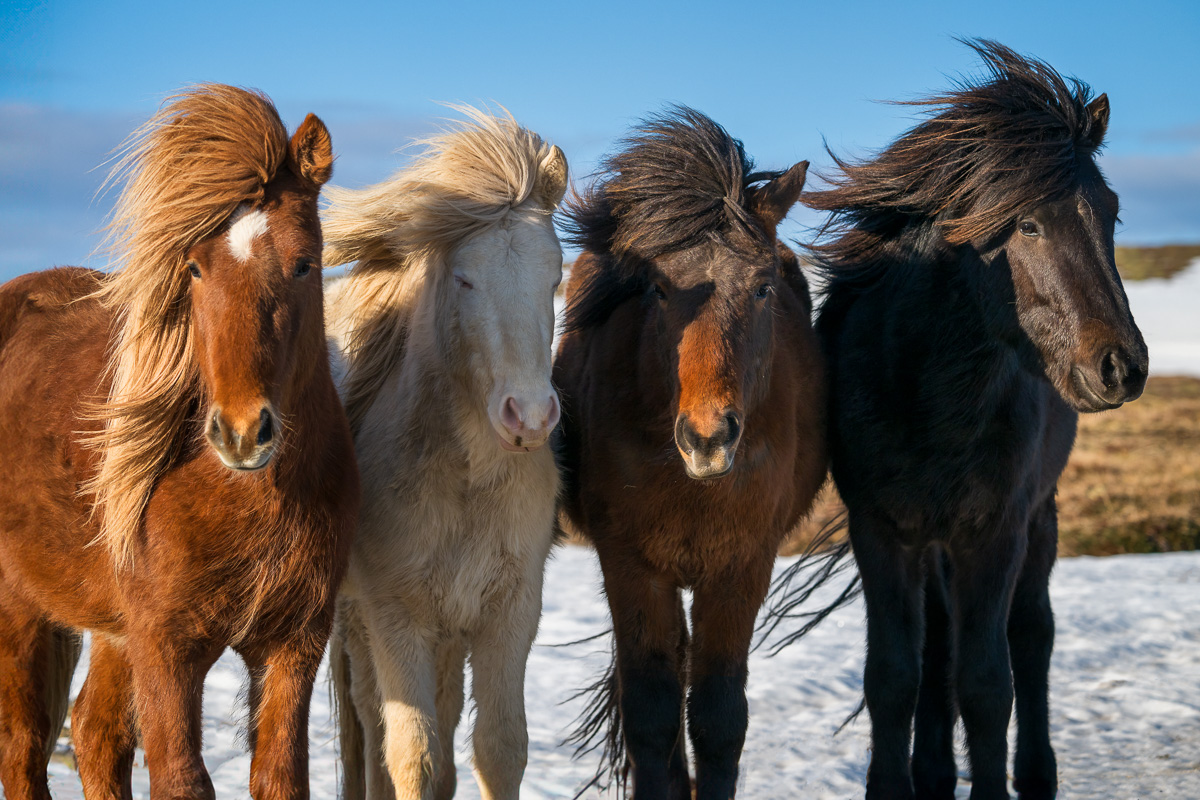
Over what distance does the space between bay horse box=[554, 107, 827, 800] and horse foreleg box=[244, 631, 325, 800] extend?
118 cm

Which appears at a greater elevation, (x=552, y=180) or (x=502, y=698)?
(x=552, y=180)

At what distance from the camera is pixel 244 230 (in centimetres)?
292

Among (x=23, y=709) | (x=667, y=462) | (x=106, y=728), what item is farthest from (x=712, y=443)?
(x=23, y=709)

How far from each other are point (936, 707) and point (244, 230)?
3.66 metres

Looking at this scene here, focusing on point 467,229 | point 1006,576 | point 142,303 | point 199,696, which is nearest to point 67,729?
point 199,696

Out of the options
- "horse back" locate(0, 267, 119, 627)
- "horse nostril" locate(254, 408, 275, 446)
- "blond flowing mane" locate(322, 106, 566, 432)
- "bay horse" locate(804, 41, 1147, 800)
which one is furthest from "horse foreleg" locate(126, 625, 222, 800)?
"bay horse" locate(804, 41, 1147, 800)

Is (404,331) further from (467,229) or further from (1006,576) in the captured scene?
(1006,576)

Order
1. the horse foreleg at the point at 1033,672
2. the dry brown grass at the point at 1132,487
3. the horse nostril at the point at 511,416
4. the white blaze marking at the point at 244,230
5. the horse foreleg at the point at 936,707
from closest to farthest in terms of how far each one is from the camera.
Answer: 1. the white blaze marking at the point at 244,230
2. the horse nostril at the point at 511,416
3. the horse foreleg at the point at 936,707
4. the horse foreleg at the point at 1033,672
5. the dry brown grass at the point at 1132,487

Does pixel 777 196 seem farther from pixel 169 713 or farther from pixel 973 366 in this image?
pixel 169 713

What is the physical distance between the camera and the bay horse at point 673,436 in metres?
3.50

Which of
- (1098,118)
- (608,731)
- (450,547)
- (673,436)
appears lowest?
(608,731)

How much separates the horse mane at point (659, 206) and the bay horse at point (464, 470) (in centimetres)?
25

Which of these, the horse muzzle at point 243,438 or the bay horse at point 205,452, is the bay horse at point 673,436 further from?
the horse muzzle at point 243,438

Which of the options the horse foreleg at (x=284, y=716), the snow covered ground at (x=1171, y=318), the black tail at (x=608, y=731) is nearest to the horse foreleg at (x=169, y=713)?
the horse foreleg at (x=284, y=716)
